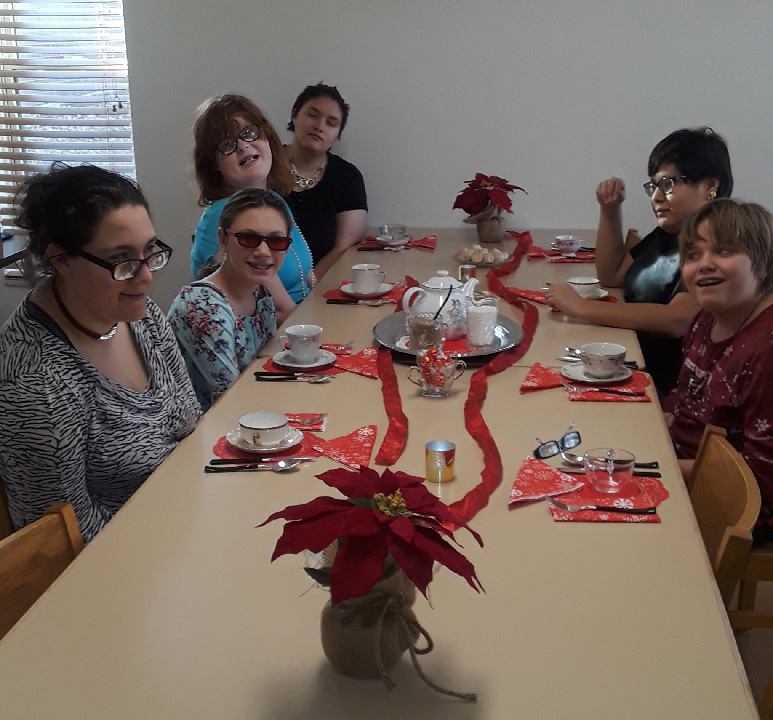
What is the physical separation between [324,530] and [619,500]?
25.1 inches

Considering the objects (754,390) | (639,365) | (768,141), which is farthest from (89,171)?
(768,141)

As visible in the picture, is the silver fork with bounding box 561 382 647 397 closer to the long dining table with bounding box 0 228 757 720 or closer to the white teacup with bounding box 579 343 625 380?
the white teacup with bounding box 579 343 625 380

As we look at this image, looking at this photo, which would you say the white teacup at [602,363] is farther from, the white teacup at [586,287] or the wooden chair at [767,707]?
the wooden chair at [767,707]

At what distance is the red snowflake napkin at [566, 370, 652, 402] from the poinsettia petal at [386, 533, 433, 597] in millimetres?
995

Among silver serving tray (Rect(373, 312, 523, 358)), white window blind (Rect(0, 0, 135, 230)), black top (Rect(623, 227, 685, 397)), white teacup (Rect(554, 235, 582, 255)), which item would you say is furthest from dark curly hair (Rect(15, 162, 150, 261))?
white window blind (Rect(0, 0, 135, 230))

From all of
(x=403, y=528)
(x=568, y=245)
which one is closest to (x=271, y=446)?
(x=403, y=528)

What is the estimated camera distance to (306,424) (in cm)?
166

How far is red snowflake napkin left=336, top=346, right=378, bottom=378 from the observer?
6.46 feet

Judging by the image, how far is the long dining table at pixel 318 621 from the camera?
92 centimetres

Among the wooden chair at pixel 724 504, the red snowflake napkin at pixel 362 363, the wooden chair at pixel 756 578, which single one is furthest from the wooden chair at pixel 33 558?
the wooden chair at pixel 756 578

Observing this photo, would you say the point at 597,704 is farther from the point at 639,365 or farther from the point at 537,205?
the point at 537,205

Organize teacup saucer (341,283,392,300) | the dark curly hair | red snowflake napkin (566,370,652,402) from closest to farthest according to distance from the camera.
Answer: the dark curly hair < red snowflake napkin (566,370,652,402) < teacup saucer (341,283,392,300)

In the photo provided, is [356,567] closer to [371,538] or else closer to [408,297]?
[371,538]

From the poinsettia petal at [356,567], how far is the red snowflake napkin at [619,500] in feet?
1.65
